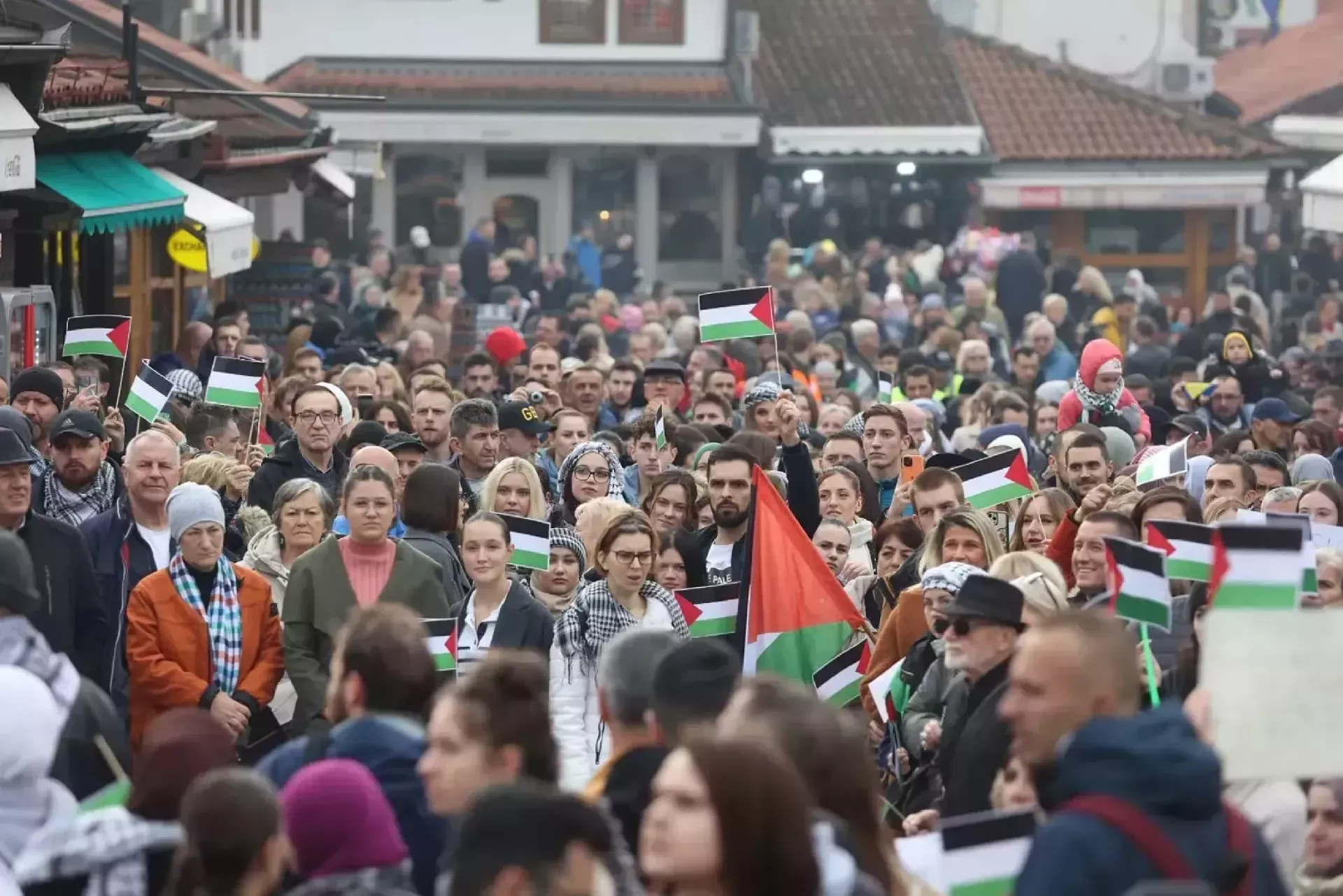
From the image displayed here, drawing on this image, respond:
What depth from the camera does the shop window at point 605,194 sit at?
134 ft

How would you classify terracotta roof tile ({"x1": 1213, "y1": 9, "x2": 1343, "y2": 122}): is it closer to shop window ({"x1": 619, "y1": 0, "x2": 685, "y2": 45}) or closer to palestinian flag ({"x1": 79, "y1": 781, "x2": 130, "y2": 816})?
shop window ({"x1": 619, "y1": 0, "x2": 685, "y2": 45})

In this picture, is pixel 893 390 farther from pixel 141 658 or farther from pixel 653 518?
pixel 141 658

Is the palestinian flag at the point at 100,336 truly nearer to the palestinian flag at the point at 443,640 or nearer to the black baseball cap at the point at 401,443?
the black baseball cap at the point at 401,443

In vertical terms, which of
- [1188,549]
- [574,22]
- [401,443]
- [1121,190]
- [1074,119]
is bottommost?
[1121,190]

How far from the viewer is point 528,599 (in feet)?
30.7

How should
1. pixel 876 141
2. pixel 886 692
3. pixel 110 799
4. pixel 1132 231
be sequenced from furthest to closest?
pixel 1132 231, pixel 876 141, pixel 886 692, pixel 110 799

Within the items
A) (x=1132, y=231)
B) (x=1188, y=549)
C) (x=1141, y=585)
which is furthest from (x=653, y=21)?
(x=1141, y=585)

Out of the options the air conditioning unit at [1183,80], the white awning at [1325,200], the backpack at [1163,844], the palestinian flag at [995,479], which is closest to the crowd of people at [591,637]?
the backpack at [1163,844]

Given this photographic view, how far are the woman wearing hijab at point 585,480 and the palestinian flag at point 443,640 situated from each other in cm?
294

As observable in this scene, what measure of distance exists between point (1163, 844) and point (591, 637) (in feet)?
14.1

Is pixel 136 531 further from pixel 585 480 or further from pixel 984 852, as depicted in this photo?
pixel 984 852

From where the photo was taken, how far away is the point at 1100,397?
15.4 m

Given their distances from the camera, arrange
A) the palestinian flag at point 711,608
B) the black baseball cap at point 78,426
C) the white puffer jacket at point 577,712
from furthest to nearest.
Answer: the black baseball cap at point 78,426, the palestinian flag at point 711,608, the white puffer jacket at point 577,712

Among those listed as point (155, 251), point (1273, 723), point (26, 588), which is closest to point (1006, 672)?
point (1273, 723)
